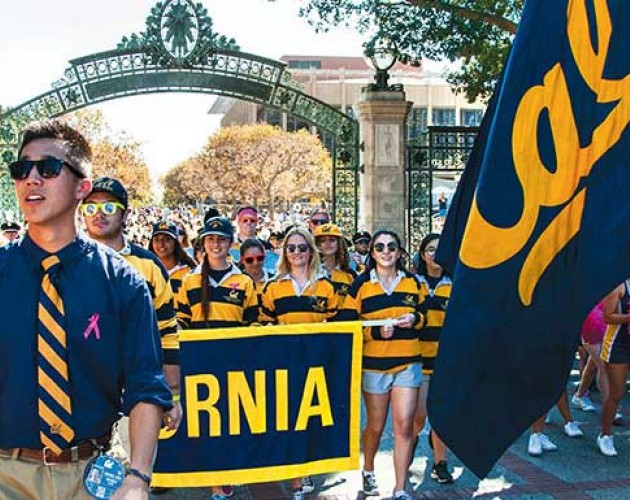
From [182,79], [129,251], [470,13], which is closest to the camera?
[129,251]

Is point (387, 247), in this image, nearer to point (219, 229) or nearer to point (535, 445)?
point (219, 229)

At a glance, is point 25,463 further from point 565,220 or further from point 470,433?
point 565,220

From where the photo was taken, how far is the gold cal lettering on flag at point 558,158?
2807 mm

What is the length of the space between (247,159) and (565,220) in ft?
181

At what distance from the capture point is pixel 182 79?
1766 centimetres

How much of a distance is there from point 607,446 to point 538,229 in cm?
496

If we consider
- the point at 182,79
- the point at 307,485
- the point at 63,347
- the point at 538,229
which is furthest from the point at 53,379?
the point at 182,79

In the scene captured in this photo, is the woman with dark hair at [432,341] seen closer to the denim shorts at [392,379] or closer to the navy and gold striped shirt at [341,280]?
the denim shorts at [392,379]

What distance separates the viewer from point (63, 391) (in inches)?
105

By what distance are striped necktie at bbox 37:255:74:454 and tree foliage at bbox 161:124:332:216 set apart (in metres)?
51.1

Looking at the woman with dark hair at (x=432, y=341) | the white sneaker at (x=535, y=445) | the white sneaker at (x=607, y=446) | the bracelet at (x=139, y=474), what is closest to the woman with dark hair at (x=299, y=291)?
the woman with dark hair at (x=432, y=341)

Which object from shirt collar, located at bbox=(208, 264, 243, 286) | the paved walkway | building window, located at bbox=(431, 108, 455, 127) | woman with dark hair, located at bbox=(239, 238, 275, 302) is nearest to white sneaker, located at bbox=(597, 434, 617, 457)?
the paved walkway

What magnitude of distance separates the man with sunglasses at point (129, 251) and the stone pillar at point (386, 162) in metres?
11.0

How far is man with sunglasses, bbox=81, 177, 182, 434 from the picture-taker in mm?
5070
